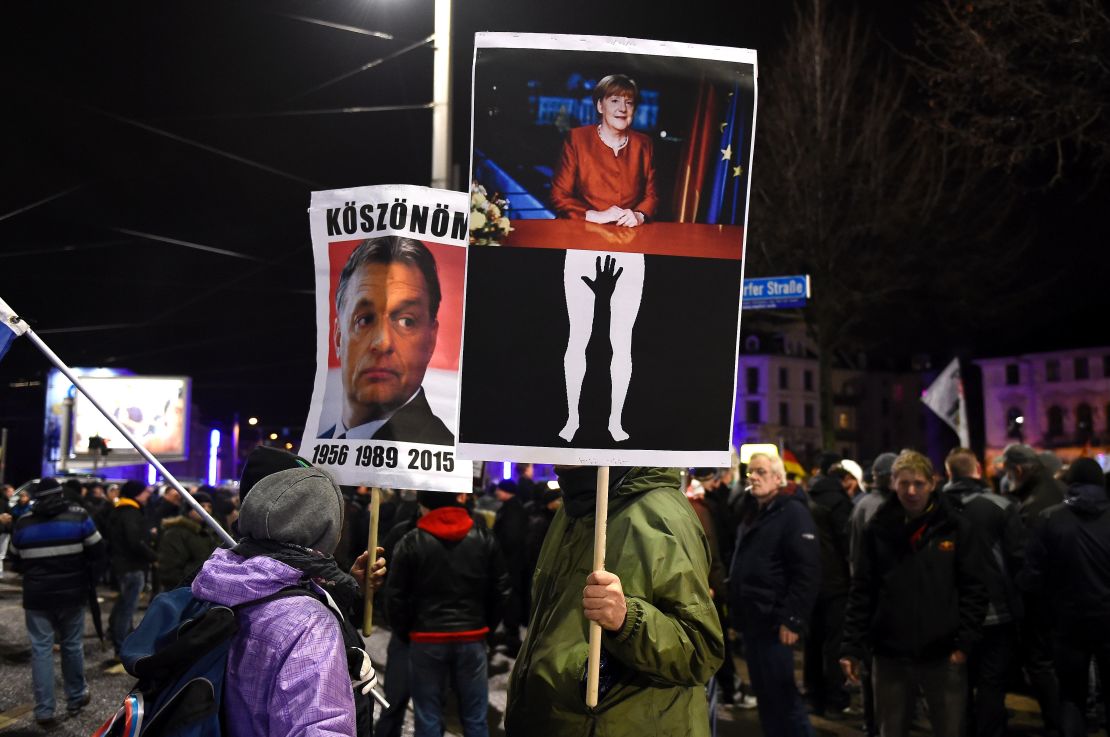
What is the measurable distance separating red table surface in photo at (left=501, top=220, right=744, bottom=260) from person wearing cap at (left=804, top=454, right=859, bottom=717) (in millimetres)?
6422

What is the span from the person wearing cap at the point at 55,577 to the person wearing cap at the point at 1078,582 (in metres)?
8.01

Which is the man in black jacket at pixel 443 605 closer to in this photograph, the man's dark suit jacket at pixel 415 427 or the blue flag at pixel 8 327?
the man's dark suit jacket at pixel 415 427

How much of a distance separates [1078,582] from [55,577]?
838cm

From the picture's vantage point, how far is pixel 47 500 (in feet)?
31.4

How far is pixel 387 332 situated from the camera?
486cm

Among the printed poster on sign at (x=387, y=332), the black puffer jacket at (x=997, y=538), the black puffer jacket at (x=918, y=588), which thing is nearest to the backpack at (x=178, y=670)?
the printed poster on sign at (x=387, y=332)

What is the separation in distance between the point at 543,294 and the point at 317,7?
1364 cm

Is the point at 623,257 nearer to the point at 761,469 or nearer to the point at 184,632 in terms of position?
the point at 184,632

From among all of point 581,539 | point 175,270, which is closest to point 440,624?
point 581,539

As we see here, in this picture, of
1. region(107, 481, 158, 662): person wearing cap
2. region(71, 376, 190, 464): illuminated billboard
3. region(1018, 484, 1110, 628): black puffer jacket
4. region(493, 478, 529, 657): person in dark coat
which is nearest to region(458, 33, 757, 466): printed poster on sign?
region(1018, 484, 1110, 628): black puffer jacket

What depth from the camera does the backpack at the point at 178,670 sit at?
253cm

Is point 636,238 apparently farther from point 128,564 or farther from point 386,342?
point 128,564

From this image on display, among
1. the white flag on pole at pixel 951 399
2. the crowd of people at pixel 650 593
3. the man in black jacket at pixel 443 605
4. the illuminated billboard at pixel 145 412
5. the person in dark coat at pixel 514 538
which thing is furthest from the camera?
the illuminated billboard at pixel 145 412

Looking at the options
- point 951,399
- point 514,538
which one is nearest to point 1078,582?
point 514,538
